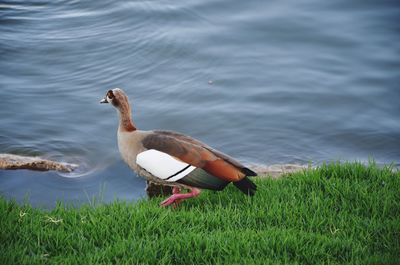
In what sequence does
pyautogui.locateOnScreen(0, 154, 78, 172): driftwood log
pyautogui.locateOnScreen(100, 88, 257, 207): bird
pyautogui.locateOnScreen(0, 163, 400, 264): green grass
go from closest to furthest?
1. pyautogui.locateOnScreen(0, 163, 400, 264): green grass
2. pyautogui.locateOnScreen(100, 88, 257, 207): bird
3. pyautogui.locateOnScreen(0, 154, 78, 172): driftwood log

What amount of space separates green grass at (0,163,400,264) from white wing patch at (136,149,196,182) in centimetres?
32

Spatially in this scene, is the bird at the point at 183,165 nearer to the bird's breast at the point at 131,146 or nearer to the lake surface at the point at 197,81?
the bird's breast at the point at 131,146

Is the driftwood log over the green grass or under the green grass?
over

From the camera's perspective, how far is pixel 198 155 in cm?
560

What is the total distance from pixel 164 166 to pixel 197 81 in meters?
4.39

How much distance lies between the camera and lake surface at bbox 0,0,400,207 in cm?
812

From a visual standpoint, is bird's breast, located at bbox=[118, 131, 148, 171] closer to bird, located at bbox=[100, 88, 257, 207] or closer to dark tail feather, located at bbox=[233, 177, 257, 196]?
bird, located at bbox=[100, 88, 257, 207]

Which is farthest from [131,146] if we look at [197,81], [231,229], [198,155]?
[197,81]

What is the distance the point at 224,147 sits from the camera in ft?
27.3

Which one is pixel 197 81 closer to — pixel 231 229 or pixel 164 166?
pixel 164 166

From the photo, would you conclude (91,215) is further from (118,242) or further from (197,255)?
(197,255)

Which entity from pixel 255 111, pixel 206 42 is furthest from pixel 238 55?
pixel 255 111

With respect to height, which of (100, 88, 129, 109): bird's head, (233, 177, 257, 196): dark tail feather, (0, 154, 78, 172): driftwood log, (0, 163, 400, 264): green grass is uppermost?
(100, 88, 129, 109): bird's head

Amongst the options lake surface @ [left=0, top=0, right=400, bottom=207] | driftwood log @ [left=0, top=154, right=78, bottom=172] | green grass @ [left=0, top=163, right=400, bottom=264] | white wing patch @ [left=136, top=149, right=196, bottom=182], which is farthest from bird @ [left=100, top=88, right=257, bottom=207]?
driftwood log @ [left=0, top=154, right=78, bottom=172]
